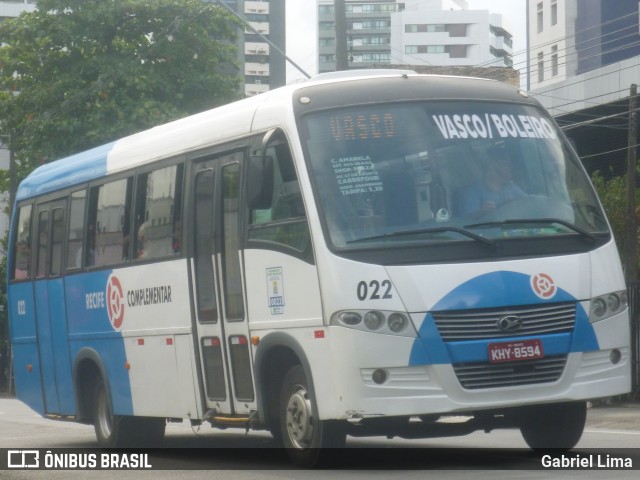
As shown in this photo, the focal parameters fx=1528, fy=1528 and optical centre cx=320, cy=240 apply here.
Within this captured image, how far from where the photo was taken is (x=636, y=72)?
44719mm

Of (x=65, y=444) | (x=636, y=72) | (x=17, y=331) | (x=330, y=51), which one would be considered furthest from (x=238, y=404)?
(x=330, y=51)

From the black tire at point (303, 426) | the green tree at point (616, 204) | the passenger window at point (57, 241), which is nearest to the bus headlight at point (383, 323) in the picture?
the black tire at point (303, 426)

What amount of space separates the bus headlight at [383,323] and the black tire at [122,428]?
18.1 feet

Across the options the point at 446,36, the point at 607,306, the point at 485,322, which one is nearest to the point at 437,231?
the point at 485,322

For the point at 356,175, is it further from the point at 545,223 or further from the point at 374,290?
the point at 545,223

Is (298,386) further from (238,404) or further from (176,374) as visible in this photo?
(176,374)

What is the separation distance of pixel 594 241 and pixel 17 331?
9454 millimetres

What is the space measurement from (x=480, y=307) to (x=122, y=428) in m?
6.24

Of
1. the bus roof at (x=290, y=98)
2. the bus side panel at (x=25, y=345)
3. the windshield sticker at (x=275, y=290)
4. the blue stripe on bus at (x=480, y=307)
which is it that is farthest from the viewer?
the bus side panel at (x=25, y=345)

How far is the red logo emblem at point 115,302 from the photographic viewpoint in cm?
1559

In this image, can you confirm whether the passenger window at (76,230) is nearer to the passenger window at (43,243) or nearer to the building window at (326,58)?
the passenger window at (43,243)

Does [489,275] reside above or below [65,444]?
above

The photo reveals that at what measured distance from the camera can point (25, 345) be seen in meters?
18.8

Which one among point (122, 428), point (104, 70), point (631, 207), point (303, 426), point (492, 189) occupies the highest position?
point (104, 70)
